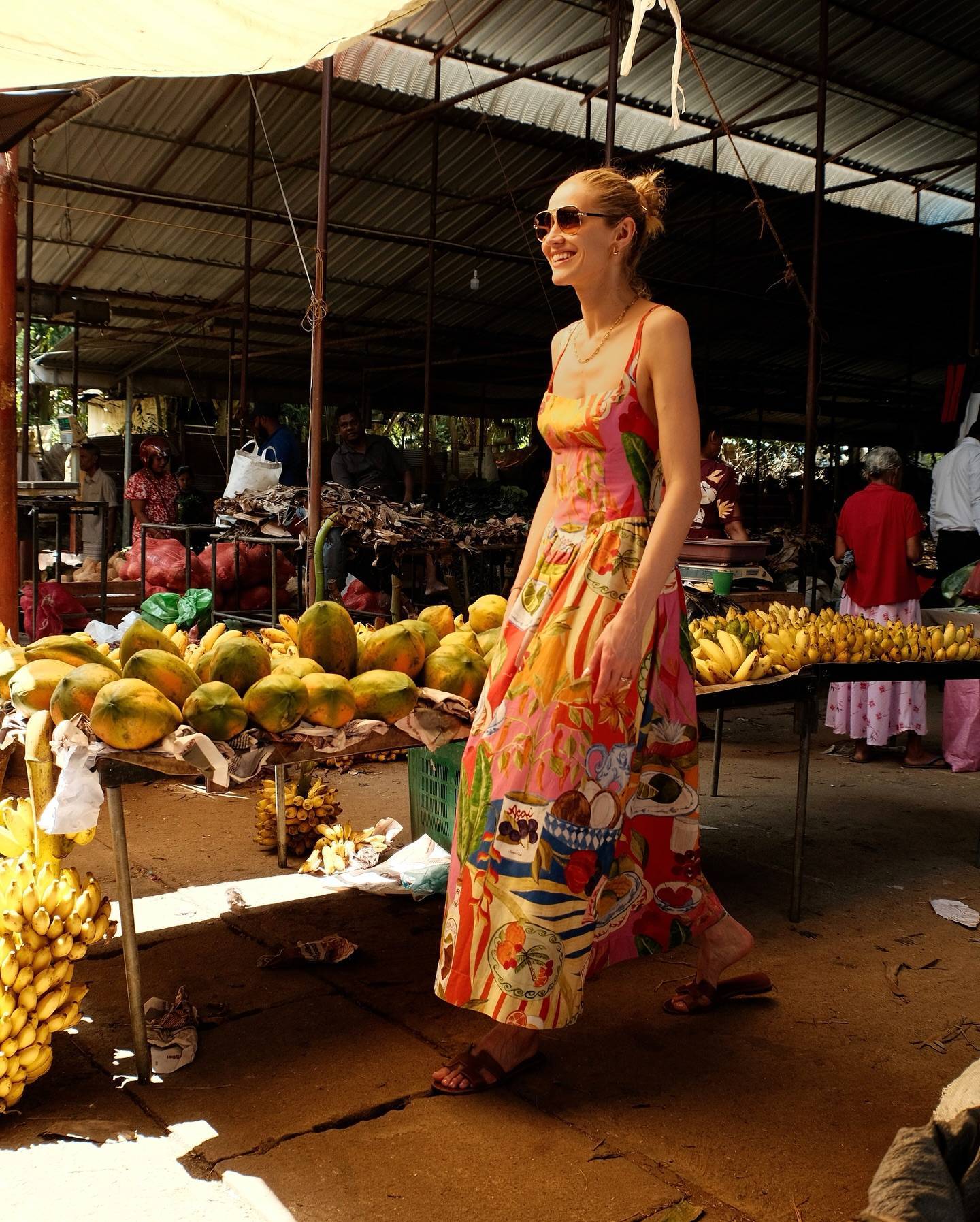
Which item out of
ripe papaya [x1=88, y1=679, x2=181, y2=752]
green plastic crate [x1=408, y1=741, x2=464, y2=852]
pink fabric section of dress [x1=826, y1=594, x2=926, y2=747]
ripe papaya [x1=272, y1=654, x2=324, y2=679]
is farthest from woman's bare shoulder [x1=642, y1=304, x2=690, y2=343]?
pink fabric section of dress [x1=826, y1=594, x2=926, y2=747]

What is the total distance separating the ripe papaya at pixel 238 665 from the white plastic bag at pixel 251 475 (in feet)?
16.0

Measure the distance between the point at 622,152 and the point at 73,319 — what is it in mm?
6538

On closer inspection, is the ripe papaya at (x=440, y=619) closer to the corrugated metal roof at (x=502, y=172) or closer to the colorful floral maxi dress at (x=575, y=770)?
the colorful floral maxi dress at (x=575, y=770)

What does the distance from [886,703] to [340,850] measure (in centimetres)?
347

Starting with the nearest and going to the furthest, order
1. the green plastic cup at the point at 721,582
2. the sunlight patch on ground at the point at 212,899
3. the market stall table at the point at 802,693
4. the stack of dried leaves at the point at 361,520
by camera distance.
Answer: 1. the market stall table at the point at 802,693
2. the sunlight patch on ground at the point at 212,899
3. the green plastic cup at the point at 721,582
4. the stack of dried leaves at the point at 361,520

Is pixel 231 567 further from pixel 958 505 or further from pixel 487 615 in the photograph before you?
pixel 958 505

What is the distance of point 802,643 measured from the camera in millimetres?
3762

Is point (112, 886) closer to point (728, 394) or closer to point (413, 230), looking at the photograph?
point (413, 230)

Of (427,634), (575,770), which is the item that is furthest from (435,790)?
(575,770)

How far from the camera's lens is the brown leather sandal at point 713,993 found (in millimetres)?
2799

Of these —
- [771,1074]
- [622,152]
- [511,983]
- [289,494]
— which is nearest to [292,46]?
[511,983]

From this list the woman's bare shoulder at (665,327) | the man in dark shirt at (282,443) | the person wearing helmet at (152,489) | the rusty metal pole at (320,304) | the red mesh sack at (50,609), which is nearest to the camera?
the woman's bare shoulder at (665,327)

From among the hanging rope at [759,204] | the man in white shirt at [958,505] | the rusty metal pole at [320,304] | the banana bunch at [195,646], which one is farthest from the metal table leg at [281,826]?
the man in white shirt at [958,505]

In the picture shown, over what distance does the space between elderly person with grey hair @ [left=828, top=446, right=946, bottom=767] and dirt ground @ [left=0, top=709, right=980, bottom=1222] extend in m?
2.12
